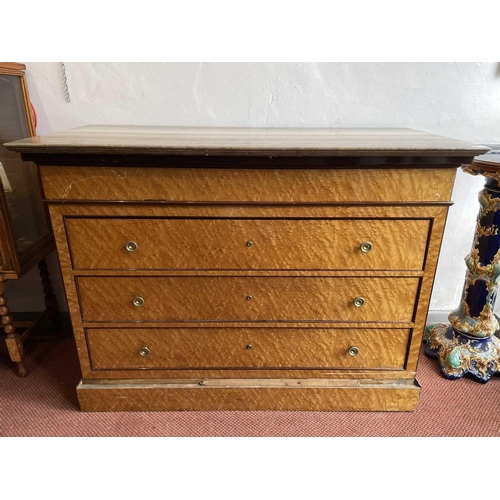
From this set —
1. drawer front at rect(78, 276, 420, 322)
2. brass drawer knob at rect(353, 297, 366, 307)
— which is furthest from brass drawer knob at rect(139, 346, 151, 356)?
brass drawer knob at rect(353, 297, 366, 307)

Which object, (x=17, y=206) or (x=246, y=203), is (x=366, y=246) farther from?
(x=17, y=206)

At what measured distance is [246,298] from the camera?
1.52 metres

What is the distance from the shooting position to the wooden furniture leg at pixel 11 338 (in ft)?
5.71

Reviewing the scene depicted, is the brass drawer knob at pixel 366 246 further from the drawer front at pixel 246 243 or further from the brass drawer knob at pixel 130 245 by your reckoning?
the brass drawer knob at pixel 130 245

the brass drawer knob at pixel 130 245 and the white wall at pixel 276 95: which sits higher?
the white wall at pixel 276 95

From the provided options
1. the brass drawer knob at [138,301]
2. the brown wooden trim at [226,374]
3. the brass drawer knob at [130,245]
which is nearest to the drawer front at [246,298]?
the brass drawer knob at [138,301]

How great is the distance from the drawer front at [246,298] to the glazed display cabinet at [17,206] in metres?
0.46

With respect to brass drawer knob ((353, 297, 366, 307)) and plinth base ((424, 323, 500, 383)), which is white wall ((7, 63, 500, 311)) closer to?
brass drawer knob ((353, 297, 366, 307))

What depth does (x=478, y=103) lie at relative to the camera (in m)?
1.86

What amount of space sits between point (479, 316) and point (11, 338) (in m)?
2.20

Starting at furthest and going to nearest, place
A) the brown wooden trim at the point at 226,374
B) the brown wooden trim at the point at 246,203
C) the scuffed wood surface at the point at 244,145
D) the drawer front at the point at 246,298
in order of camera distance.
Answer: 1. the brown wooden trim at the point at 226,374
2. the drawer front at the point at 246,298
3. the brown wooden trim at the point at 246,203
4. the scuffed wood surface at the point at 244,145

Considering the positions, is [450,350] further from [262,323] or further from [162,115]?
[162,115]

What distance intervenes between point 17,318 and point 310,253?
178 centimetres

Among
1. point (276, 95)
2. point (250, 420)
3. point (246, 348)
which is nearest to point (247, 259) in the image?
point (246, 348)
